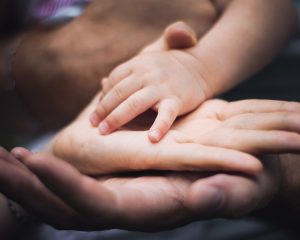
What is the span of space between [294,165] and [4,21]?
559 mm

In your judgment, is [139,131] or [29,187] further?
[139,131]

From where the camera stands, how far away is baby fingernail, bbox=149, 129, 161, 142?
0.45 m

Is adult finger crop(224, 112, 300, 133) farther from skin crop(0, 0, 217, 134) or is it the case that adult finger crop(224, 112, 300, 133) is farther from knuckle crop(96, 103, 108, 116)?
skin crop(0, 0, 217, 134)

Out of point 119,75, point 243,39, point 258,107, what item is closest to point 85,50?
point 119,75

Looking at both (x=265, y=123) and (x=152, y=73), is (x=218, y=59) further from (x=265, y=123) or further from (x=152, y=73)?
(x=265, y=123)

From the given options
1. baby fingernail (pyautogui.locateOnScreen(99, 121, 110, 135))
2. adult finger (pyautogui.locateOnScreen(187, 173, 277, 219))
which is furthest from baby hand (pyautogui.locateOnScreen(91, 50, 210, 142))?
adult finger (pyautogui.locateOnScreen(187, 173, 277, 219))

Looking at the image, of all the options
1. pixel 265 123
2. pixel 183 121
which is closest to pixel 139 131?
pixel 183 121

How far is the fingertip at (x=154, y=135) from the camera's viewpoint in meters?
0.45

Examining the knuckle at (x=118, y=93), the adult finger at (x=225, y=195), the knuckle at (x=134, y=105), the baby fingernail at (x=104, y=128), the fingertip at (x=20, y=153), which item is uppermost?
the fingertip at (x=20, y=153)

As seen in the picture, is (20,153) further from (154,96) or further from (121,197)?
(154,96)

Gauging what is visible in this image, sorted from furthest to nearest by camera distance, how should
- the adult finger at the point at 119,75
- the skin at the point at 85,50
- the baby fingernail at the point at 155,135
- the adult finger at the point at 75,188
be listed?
1. the skin at the point at 85,50
2. the adult finger at the point at 119,75
3. the baby fingernail at the point at 155,135
4. the adult finger at the point at 75,188

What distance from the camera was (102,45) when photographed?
2.40 ft

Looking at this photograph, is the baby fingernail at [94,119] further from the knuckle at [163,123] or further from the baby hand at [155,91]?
the knuckle at [163,123]

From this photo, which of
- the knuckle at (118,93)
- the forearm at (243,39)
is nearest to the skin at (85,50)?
the forearm at (243,39)
